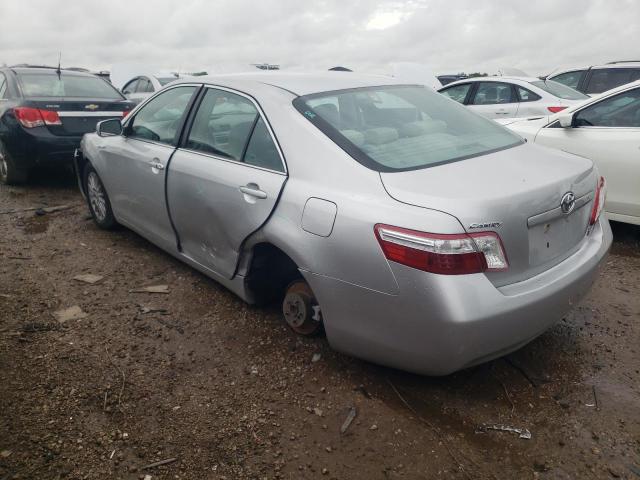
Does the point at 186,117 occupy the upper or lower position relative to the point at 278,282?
upper

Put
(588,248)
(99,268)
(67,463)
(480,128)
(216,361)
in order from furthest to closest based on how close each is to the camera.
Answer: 1. (99,268)
2. (480,128)
3. (216,361)
4. (588,248)
5. (67,463)

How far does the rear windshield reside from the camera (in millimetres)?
6562

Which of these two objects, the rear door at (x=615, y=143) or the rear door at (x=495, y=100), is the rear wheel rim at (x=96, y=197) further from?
the rear door at (x=495, y=100)

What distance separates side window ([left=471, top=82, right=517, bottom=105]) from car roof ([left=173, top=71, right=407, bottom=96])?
206 inches

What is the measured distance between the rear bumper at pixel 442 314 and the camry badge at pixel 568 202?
258 millimetres

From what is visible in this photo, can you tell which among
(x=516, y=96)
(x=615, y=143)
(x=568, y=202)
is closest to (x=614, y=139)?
(x=615, y=143)

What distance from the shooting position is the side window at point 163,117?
145 inches

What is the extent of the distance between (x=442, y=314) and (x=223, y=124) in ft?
6.29

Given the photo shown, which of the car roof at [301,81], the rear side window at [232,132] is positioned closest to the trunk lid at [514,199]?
the rear side window at [232,132]

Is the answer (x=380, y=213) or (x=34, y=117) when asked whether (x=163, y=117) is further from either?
(x=34, y=117)

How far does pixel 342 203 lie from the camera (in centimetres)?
236

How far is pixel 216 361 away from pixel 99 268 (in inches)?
70.4

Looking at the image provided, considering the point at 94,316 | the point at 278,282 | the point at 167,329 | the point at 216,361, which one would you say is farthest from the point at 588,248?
the point at 94,316

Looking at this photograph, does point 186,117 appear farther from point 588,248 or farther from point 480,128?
point 588,248
